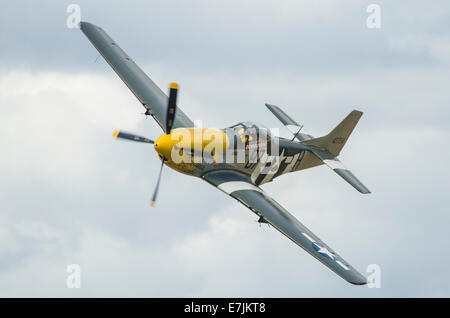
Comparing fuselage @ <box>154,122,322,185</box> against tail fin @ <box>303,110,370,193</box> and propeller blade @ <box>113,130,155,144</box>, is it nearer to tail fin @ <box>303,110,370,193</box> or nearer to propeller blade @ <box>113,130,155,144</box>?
tail fin @ <box>303,110,370,193</box>

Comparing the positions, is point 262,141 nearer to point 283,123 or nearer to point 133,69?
point 283,123

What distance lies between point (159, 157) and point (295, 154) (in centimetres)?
656

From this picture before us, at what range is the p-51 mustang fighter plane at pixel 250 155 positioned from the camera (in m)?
29.0

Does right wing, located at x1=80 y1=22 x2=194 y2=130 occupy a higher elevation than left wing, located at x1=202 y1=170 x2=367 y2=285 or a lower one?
higher

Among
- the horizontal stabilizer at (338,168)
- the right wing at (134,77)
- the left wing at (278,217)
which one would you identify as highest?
the right wing at (134,77)

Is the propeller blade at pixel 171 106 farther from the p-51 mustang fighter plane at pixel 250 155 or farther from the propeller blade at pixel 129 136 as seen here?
the propeller blade at pixel 129 136

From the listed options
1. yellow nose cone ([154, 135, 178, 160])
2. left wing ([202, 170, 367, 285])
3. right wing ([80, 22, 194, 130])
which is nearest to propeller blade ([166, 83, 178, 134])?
yellow nose cone ([154, 135, 178, 160])

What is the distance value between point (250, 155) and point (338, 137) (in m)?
4.79

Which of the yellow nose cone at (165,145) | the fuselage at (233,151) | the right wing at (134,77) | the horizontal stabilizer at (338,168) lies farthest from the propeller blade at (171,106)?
the horizontal stabilizer at (338,168)

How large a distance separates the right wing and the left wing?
3.86 metres

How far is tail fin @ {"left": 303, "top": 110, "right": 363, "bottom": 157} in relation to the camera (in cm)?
3422

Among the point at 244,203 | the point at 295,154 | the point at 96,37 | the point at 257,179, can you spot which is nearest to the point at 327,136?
the point at 295,154

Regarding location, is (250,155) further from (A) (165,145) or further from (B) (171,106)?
(B) (171,106)

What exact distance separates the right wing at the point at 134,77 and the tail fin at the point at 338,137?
19.1 ft
